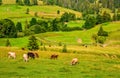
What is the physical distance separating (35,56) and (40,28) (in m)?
132

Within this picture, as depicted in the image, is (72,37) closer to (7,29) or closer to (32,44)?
(7,29)

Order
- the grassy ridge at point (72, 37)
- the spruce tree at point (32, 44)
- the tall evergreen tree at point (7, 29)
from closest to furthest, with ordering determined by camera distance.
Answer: the spruce tree at point (32, 44) → the grassy ridge at point (72, 37) → the tall evergreen tree at point (7, 29)

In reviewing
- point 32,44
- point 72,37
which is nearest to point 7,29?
point 72,37

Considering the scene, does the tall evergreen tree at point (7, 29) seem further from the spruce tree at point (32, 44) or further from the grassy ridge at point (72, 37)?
the spruce tree at point (32, 44)

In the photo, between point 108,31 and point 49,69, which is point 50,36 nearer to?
point 108,31

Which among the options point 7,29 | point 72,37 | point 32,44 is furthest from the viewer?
point 7,29

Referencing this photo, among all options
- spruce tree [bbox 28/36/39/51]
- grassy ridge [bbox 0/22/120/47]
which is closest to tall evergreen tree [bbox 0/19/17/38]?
grassy ridge [bbox 0/22/120/47]

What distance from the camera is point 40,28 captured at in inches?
7205

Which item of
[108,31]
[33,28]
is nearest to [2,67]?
[108,31]

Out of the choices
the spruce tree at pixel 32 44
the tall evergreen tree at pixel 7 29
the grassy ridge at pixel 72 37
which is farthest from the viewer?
the tall evergreen tree at pixel 7 29

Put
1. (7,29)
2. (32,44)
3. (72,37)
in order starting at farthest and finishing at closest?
(7,29) → (72,37) → (32,44)

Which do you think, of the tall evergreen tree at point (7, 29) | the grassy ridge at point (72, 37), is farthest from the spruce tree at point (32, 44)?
the tall evergreen tree at point (7, 29)

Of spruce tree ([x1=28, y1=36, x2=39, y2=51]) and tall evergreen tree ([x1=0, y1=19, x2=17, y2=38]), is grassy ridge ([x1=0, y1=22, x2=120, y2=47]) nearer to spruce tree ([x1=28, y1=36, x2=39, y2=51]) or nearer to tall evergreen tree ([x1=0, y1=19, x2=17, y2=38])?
tall evergreen tree ([x1=0, y1=19, x2=17, y2=38])

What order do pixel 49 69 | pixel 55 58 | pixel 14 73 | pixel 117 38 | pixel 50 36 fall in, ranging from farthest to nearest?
1. pixel 50 36
2. pixel 117 38
3. pixel 55 58
4. pixel 49 69
5. pixel 14 73
